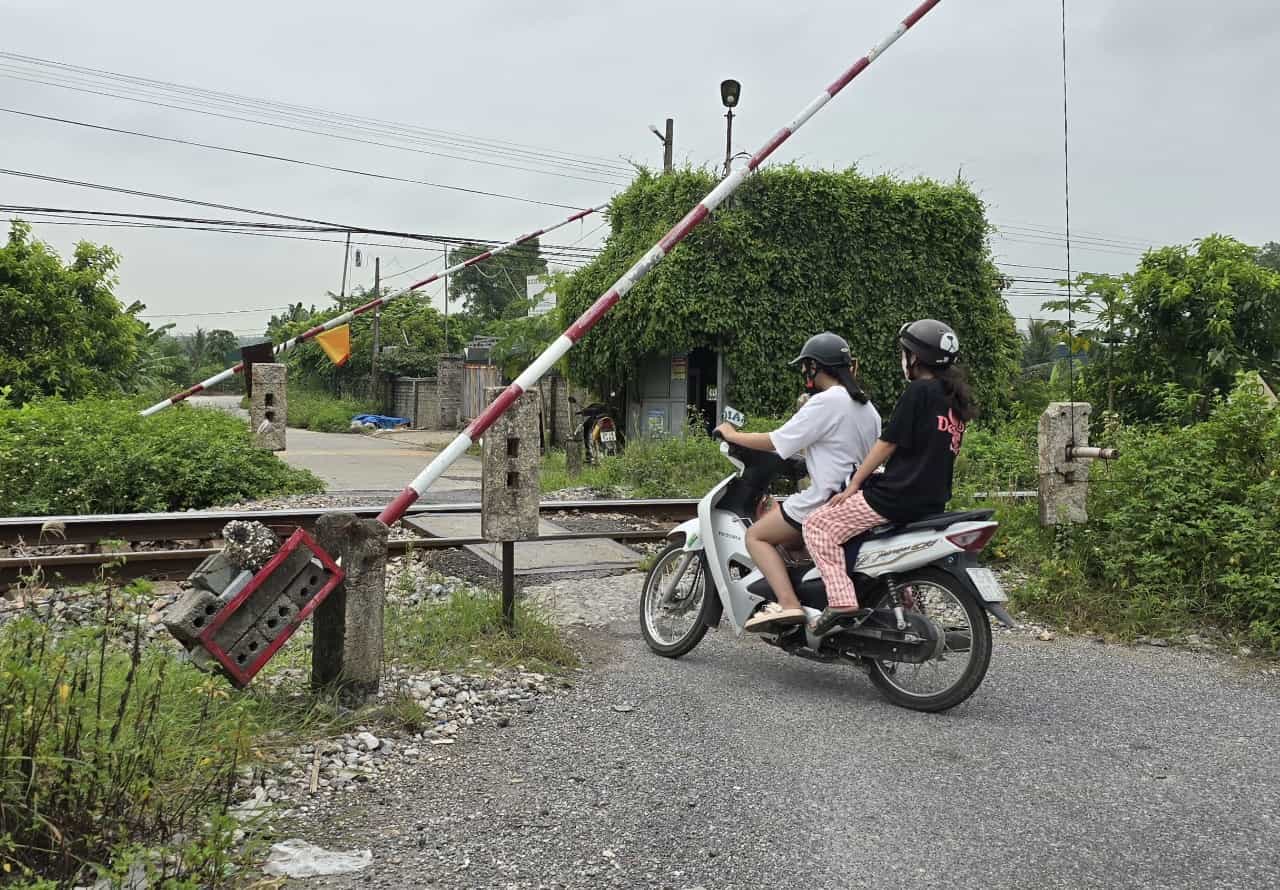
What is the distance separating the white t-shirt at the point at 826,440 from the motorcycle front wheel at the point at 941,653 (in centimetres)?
56

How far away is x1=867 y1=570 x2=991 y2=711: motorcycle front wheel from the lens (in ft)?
15.5

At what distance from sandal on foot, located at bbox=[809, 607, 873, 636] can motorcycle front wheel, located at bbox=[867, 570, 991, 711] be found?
0.09m

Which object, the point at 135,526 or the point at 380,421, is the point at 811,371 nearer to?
the point at 135,526

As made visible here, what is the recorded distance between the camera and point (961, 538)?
4.62 metres

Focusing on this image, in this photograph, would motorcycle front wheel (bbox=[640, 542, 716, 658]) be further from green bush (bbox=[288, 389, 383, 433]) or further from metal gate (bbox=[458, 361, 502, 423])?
green bush (bbox=[288, 389, 383, 433])

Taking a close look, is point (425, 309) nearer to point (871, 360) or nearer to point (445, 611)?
point (871, 360)

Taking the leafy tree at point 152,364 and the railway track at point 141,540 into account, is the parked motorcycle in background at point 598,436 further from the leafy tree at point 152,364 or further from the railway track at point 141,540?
the leafy tree at point 152,364

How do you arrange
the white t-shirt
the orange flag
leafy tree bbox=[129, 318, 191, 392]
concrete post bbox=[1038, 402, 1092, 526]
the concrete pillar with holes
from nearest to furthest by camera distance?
1. the white t-shirt
2. the concrete pillar with holes
3. concrete post bbox=[1038, 402, 1092, 526]
4. the orange flag
5. leafy tree bbox=[129, 318, 191, 392]

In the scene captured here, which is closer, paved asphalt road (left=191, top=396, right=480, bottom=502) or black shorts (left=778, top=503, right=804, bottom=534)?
black shorts (left=778, top=503, right=804, bottom=534)

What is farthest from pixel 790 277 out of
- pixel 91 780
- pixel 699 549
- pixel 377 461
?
pixel 91 780

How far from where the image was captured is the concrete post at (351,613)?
4.49m

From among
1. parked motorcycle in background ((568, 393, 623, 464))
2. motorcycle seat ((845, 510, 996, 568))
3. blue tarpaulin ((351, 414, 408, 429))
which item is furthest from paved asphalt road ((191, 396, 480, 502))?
motorcycle seat ((845, 510, 996, 568))

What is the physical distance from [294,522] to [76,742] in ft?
18.8

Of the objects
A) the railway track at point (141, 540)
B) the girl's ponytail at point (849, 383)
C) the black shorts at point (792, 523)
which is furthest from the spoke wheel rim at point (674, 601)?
the railway track at point (141, 540)
